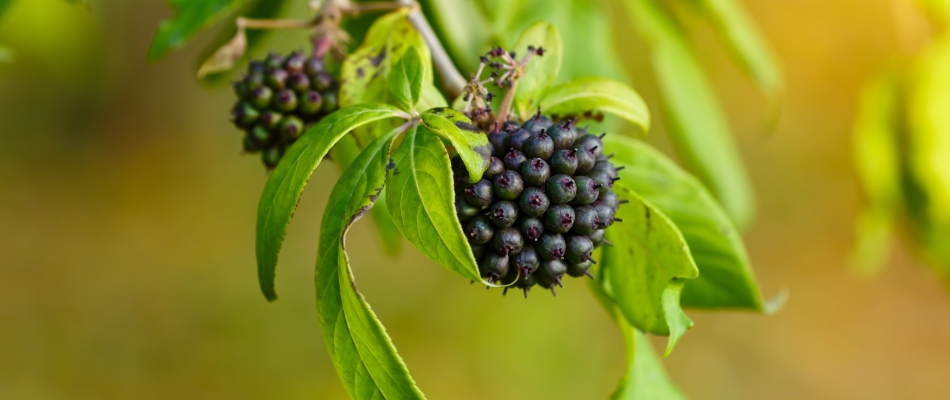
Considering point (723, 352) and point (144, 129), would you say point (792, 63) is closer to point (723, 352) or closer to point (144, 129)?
point (723, 352)

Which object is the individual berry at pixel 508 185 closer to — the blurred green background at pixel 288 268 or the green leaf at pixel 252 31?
the green leaf at pixel 252 31

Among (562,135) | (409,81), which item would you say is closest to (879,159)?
(562,135)

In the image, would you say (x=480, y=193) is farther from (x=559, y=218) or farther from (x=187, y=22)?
(x=187, y=22)

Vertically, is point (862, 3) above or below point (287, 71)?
below

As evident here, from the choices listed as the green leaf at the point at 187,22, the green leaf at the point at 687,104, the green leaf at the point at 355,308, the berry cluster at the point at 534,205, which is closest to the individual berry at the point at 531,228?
the berry cluster at the point at 534,205

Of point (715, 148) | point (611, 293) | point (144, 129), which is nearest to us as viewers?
point (611, 293)

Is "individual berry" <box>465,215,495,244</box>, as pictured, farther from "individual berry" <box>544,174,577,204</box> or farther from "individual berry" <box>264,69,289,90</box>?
"individual berry" <box>264,69,289,90</box>

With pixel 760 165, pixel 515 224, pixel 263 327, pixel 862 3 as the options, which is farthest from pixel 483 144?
pixel 862 3

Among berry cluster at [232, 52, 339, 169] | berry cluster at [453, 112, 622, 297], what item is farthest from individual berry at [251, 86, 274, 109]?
berry cluster at [453, 112, 622, 297]
